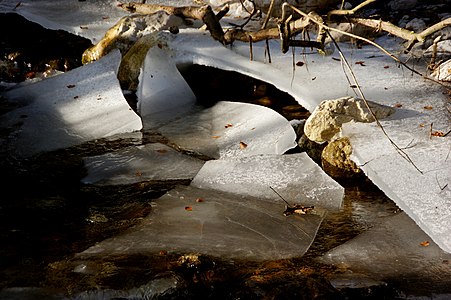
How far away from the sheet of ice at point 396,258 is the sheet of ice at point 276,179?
0.44 meters

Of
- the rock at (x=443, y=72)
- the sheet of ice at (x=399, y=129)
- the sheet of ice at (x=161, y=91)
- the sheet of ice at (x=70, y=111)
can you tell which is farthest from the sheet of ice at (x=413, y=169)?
the sheet of ice at (x=70, y=111)

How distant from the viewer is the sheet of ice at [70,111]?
5.36 m

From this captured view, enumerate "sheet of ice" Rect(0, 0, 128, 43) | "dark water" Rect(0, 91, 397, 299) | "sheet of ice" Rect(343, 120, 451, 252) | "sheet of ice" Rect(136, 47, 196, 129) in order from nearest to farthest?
1. "dark water" Rect(0, 91, 397, 299)
2. "sheet of ice" Rect(343, 120, 451, 252)
3. "sheet of ice" Rect(136, 47, 196, 129)
4. "sheet of ice" Rect(0, 0, 128, 43)

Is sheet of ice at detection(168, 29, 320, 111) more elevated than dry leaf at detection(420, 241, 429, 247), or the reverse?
sheet of ice at detection(168, 29, 320, 111)

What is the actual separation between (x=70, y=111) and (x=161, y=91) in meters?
0.89

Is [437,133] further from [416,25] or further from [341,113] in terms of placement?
[416,25]

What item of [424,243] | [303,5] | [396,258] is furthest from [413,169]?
[303,5]

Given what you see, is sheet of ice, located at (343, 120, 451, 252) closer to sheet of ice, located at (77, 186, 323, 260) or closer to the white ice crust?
the white ice crust

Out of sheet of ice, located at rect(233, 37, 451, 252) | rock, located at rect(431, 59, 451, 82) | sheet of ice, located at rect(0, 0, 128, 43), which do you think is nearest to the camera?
sheet of ice, located at rect(233, 37, 451, 252)

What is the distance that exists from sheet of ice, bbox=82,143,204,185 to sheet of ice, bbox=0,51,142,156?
41cm

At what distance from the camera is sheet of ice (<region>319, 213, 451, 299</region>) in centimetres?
326

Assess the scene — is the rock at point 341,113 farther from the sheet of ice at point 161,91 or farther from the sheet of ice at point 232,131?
the sheet of ice at point 161,91

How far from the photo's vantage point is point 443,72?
16.9 feet

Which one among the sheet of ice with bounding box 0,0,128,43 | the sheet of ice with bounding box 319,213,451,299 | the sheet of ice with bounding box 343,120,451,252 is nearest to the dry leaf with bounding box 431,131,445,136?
the sheet of ice with bounding box 343,120,451,252
